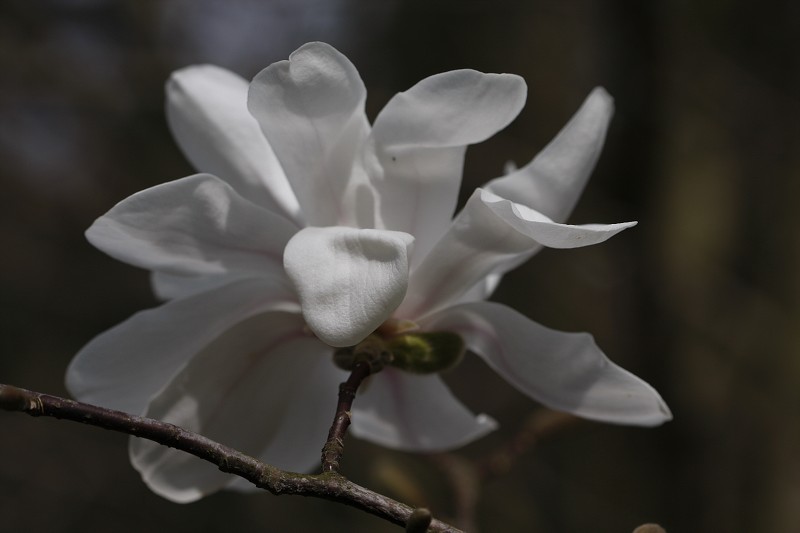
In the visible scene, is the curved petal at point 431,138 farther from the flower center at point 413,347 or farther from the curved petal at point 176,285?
the curved petal at point 176,285

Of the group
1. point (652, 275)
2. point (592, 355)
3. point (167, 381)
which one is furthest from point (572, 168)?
point (652, 275)

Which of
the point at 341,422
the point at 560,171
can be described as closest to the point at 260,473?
the point at 341,422

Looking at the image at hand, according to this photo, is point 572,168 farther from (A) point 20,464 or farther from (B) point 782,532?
(A) point 20,464

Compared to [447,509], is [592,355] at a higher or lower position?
higher

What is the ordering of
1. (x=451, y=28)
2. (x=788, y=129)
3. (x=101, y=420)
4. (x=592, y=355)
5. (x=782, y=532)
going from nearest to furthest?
(x=101, y=420) → (x=592, y=355) → (x=782, y=532) → (x=788, y=129) → (x=451, y=28)

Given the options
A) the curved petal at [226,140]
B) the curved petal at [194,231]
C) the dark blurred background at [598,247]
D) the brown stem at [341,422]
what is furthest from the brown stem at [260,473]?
the dark blurred background at [598,247]

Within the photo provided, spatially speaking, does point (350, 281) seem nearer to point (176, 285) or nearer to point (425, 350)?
point (425, 350)
